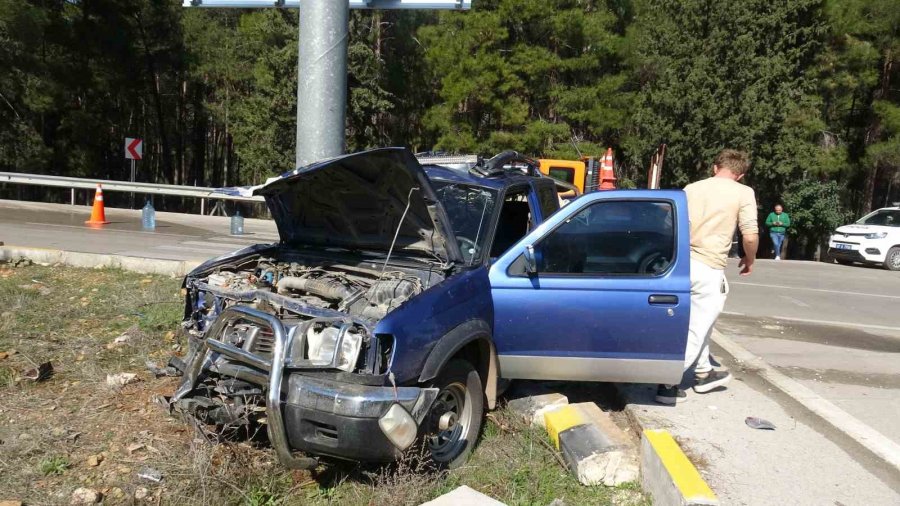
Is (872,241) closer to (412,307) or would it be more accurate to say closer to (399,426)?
(412,307)

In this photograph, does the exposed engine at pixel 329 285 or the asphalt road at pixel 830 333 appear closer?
the exposed engine at pixel 329 285

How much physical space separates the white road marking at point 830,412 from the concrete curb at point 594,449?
168cm

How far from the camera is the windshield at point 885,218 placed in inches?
782

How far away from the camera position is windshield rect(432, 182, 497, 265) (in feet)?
15.5

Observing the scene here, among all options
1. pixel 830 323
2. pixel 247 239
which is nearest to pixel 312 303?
pixel 830 323

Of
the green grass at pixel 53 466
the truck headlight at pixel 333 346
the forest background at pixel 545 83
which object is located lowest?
the green grass at pixel 53 466

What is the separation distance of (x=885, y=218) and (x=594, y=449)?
68.0 feet

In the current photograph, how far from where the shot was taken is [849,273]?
1727 cm

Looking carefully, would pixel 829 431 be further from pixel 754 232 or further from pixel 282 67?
pixel 282 67

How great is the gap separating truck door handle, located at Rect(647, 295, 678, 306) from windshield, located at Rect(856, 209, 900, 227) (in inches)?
757

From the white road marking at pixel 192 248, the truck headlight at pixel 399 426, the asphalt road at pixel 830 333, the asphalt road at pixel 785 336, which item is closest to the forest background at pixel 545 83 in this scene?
the asphalt road at pixel 785 336

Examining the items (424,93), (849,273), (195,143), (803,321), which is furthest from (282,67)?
Result: (803,321)

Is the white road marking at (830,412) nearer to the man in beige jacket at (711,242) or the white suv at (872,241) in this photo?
the man in beige jacket at (711,242)

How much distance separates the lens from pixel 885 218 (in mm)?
20234
